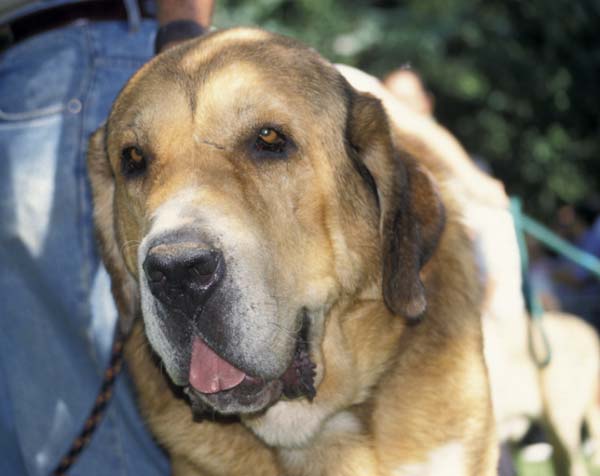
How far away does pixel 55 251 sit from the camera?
3.00 meters

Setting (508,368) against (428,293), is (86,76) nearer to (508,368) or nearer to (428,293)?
(428,293)

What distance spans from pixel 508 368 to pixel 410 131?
106 inches

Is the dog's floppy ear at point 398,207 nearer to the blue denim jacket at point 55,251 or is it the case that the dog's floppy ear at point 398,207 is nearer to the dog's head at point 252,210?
the dog's head at point 252,210

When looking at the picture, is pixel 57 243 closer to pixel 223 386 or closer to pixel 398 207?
pixel 223 386

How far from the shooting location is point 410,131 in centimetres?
317

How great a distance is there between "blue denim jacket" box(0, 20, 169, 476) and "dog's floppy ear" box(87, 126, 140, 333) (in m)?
0.08

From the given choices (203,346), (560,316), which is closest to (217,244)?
(203,346)

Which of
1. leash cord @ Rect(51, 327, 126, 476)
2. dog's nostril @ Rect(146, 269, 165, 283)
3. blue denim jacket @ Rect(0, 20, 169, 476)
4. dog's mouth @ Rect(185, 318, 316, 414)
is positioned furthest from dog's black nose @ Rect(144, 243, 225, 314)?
blue denim jacket @ Rect(0, 20, 169, 476)

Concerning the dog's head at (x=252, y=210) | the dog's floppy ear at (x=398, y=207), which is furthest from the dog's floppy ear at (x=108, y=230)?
the dog's floppy ear at (x=398, y=207)

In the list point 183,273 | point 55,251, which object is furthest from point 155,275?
point 55,251

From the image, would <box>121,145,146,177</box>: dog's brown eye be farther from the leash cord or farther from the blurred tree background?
the blurred tree background

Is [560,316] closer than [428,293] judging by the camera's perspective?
No

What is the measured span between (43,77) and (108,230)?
0.61 metres

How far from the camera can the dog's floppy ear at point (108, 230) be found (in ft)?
9.43
